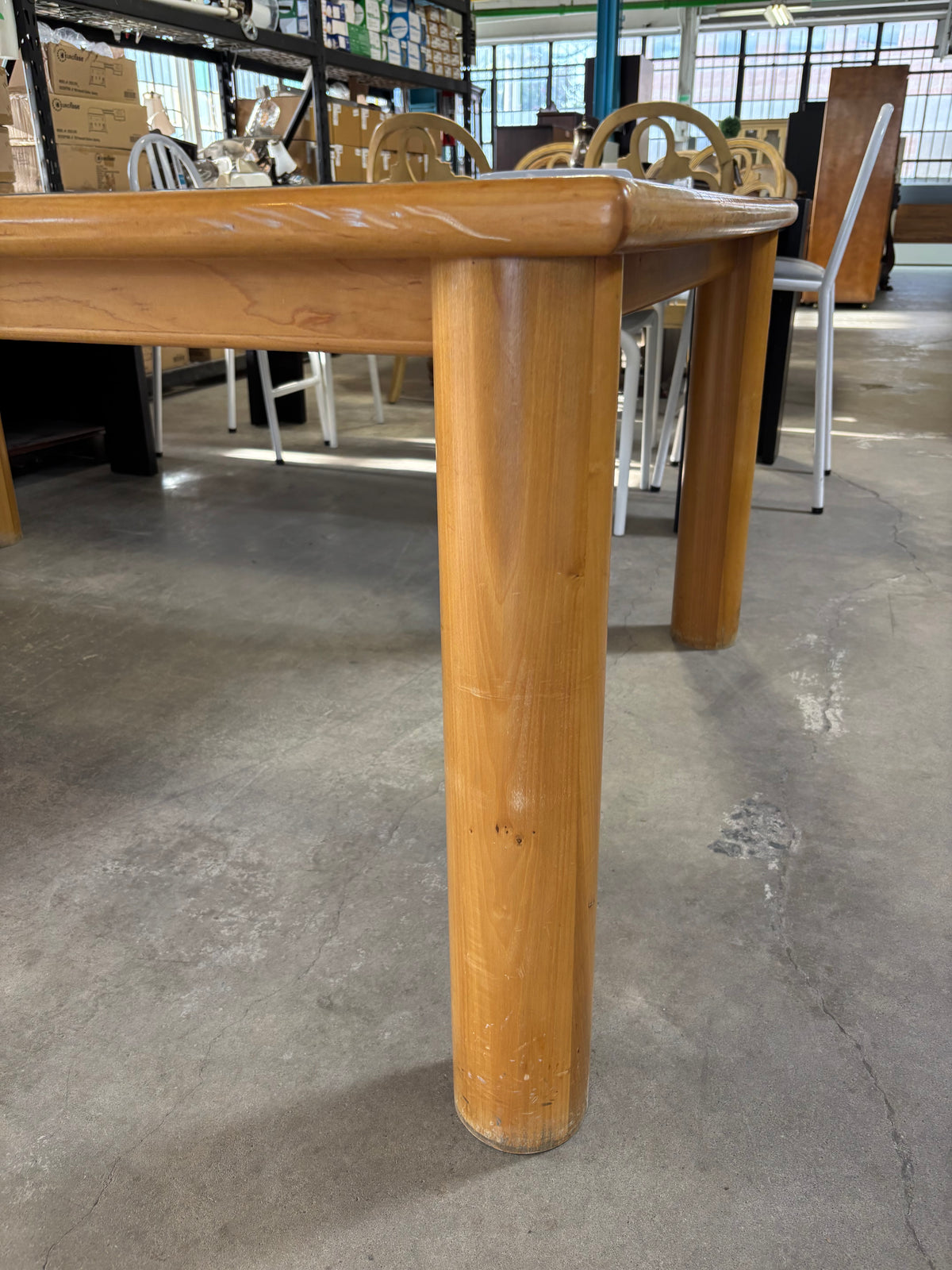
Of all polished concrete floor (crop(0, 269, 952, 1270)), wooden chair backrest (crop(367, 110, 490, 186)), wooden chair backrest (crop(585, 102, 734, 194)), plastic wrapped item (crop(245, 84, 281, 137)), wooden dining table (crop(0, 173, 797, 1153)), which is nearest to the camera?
wooden dining table (crop(0, 173, 797, 1153))

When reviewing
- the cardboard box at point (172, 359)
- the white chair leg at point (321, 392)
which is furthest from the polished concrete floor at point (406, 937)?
the cardboard box at point (172, 359)

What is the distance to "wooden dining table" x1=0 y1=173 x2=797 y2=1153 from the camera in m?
0.51

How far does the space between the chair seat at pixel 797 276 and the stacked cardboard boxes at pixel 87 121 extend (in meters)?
2.28

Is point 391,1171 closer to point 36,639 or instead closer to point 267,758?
point 267,758

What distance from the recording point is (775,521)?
225cm

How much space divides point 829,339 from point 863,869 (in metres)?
1.54

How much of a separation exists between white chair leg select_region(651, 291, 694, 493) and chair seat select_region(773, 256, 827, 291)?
210 millimetres

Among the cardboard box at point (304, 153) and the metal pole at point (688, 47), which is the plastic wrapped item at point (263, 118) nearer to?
the cardboard box at point (304, 153)

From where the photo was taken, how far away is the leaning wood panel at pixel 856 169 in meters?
6.73

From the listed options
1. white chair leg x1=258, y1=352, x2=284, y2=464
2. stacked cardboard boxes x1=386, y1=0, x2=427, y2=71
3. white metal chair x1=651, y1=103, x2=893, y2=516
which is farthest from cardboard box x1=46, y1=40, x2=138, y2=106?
white metal chair x1=651, y1=103, x2=893, y2=516

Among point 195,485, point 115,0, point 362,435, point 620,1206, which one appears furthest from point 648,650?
point 115,0

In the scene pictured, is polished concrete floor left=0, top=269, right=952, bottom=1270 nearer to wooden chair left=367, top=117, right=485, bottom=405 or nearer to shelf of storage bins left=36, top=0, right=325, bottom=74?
A: wooden chair left=367, top=117, right=485, bottom=405

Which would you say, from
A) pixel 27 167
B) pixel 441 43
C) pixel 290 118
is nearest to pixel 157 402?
pixel 27 167

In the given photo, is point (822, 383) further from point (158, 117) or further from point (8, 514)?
point (158, 117)
